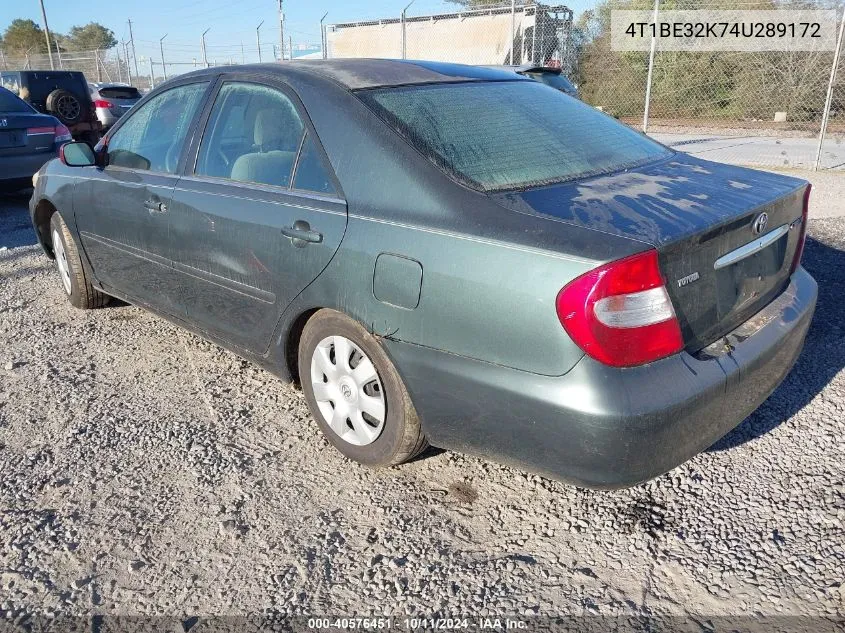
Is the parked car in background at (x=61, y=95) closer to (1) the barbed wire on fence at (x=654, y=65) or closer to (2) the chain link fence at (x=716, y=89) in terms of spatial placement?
(1) the barbed wire on fence at (x=654, y=65)

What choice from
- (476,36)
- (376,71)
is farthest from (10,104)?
(476,36)

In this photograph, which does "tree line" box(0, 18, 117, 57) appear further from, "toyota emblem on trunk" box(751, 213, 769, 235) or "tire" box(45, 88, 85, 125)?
"toyota emblem on trunk" box(751, 213, 769, 235)

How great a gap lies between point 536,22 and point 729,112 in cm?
523

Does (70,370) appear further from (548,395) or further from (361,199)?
(548,395)

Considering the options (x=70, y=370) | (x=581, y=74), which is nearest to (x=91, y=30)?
(x=581, y=74)

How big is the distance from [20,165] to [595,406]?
8119mm

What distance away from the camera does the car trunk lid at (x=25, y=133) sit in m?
7.81

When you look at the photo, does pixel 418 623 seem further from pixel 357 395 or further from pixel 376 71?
pixel 376 71

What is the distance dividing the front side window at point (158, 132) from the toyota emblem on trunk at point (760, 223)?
2621mm

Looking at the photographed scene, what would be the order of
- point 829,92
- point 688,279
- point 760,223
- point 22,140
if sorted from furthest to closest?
point 829,92 < point 22,140 < point 760,223 < point 688,279

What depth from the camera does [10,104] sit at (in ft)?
26.9

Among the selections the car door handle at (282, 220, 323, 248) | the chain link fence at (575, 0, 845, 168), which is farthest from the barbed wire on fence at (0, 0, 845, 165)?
the car door handle at (282, 220, 323, 248)

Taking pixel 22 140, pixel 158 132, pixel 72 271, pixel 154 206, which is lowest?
pixel 72 271

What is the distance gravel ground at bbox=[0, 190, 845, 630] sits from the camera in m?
2.17
